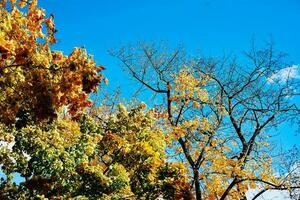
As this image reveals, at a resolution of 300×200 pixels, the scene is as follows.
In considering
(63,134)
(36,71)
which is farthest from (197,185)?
(36,71)

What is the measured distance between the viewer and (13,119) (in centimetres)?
1111

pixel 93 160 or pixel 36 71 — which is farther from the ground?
pixel 93 160

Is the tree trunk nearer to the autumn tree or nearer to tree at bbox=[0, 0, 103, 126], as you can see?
the autumn tree

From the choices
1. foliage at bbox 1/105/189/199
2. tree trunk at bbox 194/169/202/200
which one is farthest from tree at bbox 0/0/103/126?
tree trunk at bbox 194/169/202/200

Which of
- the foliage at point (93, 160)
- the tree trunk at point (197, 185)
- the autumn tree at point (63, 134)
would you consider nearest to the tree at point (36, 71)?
the autumn tree at point (63, 134)

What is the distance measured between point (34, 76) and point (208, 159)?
11.6m

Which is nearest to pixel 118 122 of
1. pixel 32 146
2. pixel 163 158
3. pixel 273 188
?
pixel 163 158

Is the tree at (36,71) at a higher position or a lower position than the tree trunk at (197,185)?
lower

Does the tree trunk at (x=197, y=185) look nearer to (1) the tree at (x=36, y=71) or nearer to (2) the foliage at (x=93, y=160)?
(2) the foliage at (x=93, y=160)

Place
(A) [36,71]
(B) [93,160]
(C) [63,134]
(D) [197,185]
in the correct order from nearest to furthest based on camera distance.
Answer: (A) [36,71] → (C) [63,134] → (B) [93,160] → (D) [197,185]

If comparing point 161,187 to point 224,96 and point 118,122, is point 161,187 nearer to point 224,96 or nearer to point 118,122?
point 118,122

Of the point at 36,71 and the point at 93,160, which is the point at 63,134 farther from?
the point at 36,71

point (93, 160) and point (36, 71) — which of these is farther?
point (93, 160)

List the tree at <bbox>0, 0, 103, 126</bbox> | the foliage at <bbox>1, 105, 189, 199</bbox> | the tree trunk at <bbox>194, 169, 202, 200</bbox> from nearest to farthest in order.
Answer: the tree at <bbox>0, 0, 103, 126</bbox> < the foliage at <bbox>1, 105, 189, 199</bbox> < the tree trunk at <bbox>194, 169, 202, 200</bbox>
